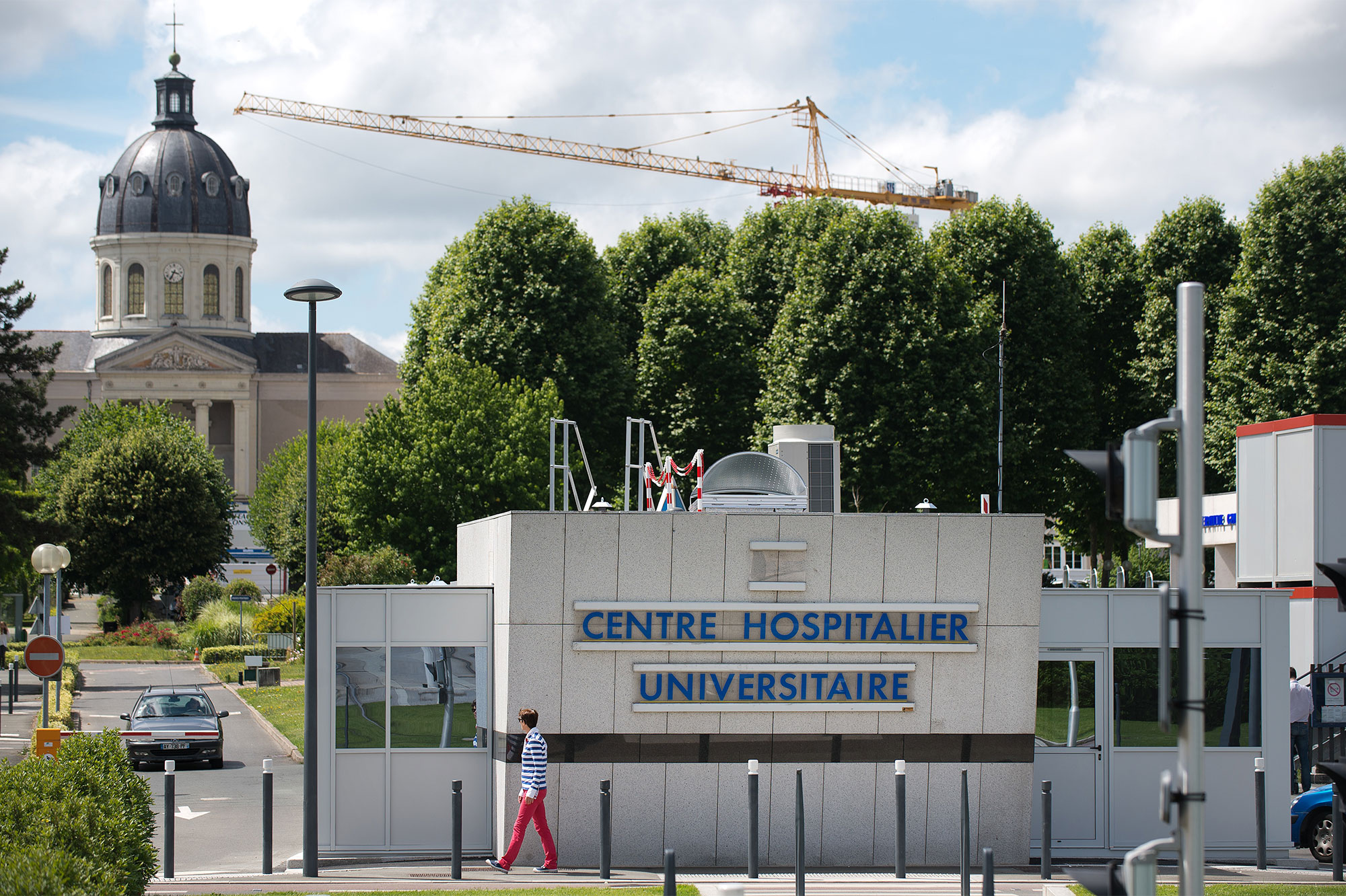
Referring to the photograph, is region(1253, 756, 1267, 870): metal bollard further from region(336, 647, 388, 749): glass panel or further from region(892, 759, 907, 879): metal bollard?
region(336, 647, 388, 749): glass panel

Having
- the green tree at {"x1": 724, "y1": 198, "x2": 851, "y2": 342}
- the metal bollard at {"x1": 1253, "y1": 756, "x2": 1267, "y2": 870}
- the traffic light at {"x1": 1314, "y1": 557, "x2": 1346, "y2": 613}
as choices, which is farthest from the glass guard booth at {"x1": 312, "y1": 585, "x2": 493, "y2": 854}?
the green tree at {"x1": 724, "y1": 198, "x2": 851, "y2": 342}

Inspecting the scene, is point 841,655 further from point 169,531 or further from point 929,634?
point 169,531

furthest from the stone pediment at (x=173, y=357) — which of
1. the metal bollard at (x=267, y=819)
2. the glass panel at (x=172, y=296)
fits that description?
the metal bollard at (x=267, y=819)

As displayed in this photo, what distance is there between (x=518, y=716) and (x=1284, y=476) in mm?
15653

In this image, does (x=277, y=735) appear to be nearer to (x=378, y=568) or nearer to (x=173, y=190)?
(x=378, y=568)

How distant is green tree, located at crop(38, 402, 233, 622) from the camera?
58.4m

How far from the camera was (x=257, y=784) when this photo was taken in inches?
888

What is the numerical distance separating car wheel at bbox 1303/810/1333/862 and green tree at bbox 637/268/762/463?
2966cm

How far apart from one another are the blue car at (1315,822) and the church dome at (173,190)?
4047 inches

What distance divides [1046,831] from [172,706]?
17.4 metres

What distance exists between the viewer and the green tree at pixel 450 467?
42.2 m

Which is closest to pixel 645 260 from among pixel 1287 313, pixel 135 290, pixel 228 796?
pixel 1287 313

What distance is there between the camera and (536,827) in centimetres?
1407

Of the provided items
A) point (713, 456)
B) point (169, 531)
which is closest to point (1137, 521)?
point (713, 456)
